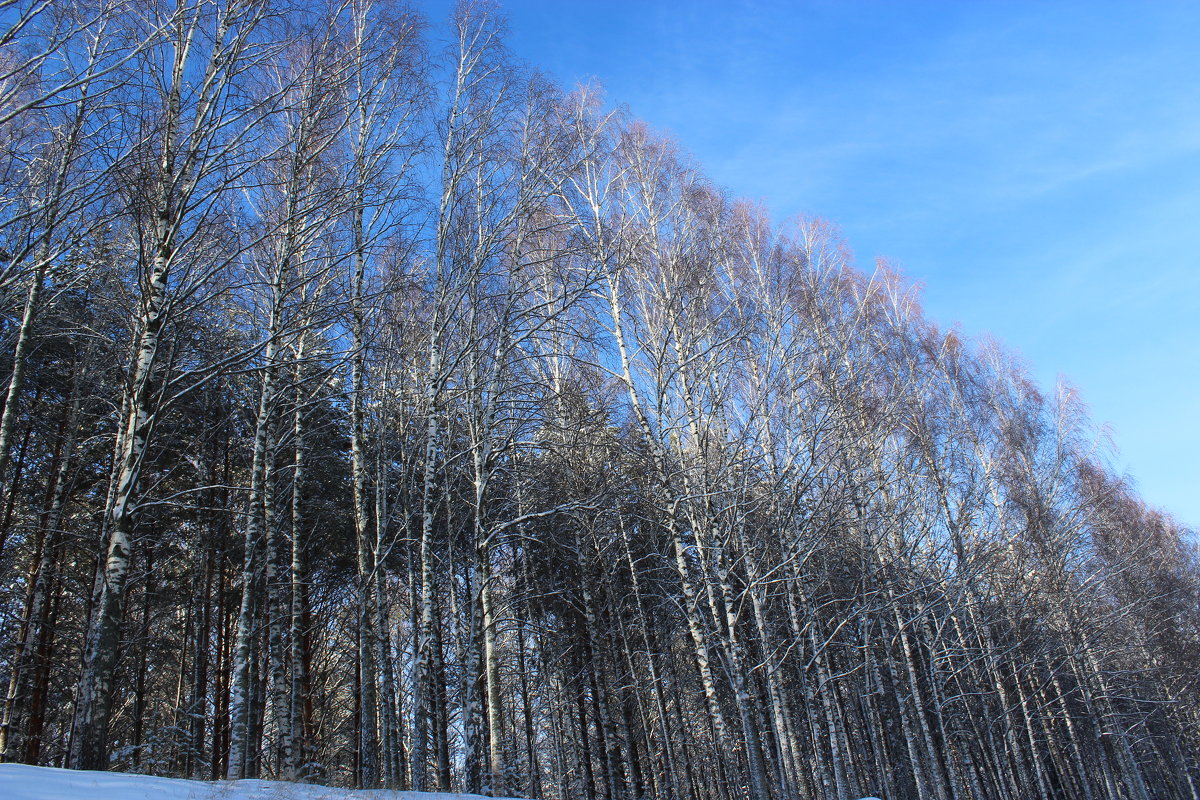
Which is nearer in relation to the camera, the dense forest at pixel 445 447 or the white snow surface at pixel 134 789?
the white snow surface at pixel 134 789

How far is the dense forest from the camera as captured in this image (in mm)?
8617

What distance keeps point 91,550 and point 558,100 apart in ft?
41.4

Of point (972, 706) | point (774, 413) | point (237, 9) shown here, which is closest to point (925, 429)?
point (774, 413)

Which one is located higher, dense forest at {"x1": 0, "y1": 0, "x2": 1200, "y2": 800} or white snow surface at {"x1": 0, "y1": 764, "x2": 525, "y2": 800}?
dense forest at {"x1": 0, "y1": 0, "x2": 1200, "y2": 800}

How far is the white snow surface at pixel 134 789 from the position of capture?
4312 millimetres

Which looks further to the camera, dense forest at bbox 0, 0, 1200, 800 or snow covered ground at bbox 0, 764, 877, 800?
dense forest at bbox 0, 0, 1200, 800

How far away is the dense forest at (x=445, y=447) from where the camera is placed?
862 cm

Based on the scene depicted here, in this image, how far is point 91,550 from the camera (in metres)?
13.1

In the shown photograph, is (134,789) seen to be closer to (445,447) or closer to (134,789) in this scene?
(134,789)

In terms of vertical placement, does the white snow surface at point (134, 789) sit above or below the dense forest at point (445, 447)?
below

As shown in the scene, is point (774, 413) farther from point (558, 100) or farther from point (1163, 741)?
point (1163, 741)

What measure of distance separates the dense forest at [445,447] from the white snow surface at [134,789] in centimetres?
123

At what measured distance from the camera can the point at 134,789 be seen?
4.78 meters

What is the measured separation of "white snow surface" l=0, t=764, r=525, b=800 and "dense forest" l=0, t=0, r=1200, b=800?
48.3 inches
